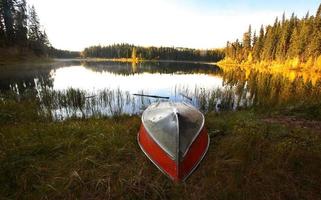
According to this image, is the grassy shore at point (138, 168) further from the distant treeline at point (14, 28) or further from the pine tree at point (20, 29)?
the pine tree at point (20, 29)

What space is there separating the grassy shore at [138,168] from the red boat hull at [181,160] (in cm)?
15

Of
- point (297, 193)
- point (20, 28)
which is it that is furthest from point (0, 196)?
point (20, 28)

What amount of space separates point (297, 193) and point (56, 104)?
1128 cm

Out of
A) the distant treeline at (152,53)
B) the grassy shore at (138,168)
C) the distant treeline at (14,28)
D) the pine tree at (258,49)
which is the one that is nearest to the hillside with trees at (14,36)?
the distant treeline at (14,28)

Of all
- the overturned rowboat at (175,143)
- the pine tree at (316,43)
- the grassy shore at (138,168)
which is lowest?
the grassy shore at (138,168)

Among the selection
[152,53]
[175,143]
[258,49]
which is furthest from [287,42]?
[152,53]

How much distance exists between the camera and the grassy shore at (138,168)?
356 cm

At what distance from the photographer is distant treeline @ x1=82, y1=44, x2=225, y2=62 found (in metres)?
126

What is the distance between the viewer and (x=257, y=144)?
A: 4.93 meters

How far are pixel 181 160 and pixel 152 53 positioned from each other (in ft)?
419

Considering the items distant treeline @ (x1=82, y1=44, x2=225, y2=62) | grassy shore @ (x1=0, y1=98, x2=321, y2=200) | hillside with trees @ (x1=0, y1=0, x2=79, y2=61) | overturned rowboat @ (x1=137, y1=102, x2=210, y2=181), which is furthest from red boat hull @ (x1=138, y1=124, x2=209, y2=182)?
distant treeline @ (x1=82, y1=44, x2=225, y2=62)

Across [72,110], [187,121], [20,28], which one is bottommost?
[72,110]

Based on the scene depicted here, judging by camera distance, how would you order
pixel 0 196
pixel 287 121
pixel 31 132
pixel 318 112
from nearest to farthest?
pixel 0 196, pixel 31 132, pixel 287 121, pixel 318 112

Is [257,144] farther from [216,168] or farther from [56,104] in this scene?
[56,104]
